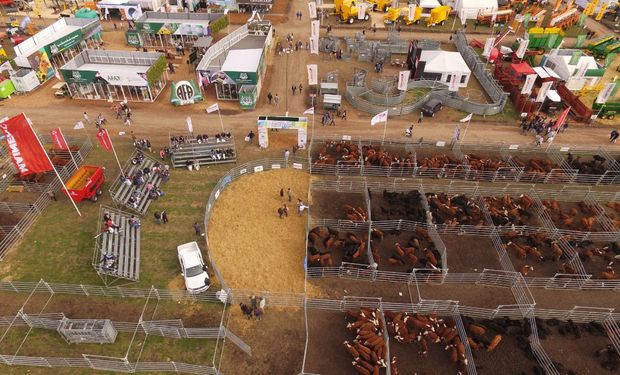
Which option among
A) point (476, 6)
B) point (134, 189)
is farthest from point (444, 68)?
point (134, 189)

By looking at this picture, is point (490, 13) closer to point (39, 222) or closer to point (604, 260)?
point (604, 260)

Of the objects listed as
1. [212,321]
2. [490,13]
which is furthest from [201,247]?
[490,13]

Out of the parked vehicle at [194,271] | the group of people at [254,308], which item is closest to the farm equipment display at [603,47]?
the group of people at [254,308]

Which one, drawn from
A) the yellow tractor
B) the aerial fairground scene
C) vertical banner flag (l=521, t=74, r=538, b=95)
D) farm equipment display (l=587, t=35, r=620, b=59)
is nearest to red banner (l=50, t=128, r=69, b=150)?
the aerial fairground scene

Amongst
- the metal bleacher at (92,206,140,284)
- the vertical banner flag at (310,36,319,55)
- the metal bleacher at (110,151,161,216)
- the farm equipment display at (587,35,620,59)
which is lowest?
the metal bleacher at (92,206,140,284)

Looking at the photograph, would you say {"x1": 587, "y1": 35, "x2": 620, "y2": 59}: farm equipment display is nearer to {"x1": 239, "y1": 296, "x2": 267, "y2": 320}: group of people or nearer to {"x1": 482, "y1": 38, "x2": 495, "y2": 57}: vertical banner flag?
{"x1": 482, "y1": 38, "x2": 495, "y2": 57}: vertical banner flag

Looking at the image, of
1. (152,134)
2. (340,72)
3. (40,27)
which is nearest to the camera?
(152,134)

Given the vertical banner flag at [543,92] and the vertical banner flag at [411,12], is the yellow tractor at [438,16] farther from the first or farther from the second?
the vertical banner flag at [543,92]
